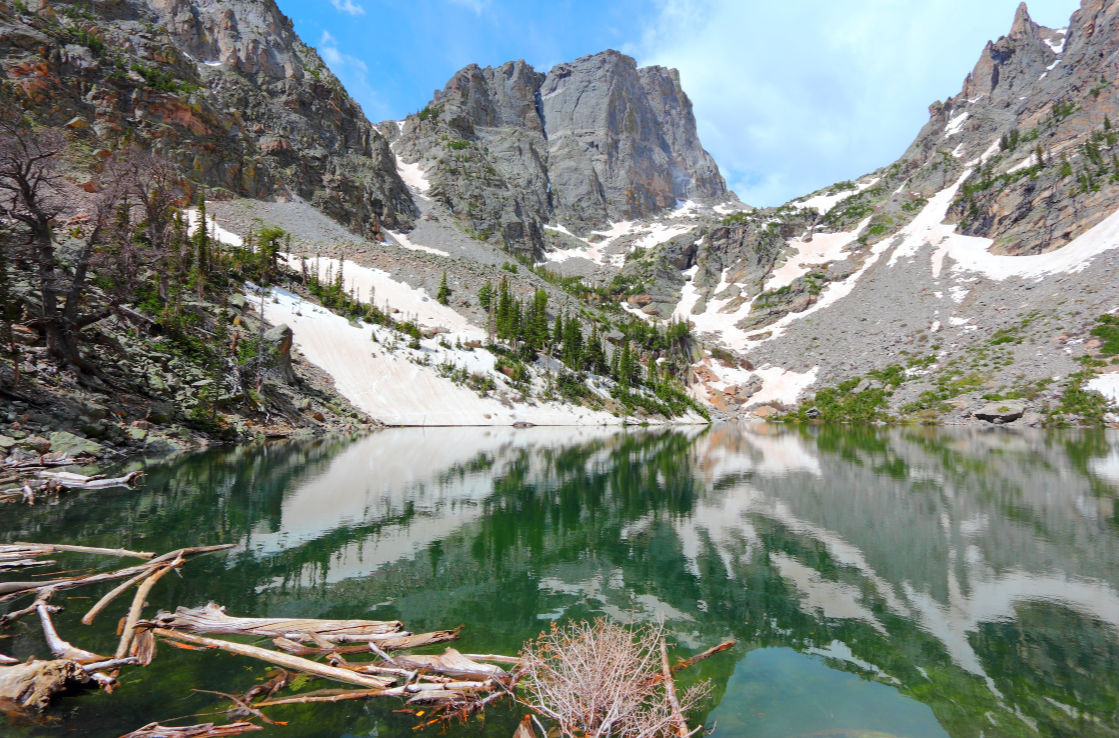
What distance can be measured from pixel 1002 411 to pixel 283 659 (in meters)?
86.7

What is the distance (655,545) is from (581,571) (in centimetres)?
326

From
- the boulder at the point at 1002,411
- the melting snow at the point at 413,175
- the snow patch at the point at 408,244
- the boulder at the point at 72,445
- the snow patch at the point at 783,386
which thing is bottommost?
the boulder at the point at 72,445

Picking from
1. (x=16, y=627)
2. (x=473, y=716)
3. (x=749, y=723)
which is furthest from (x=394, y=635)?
(x=16, y=627)

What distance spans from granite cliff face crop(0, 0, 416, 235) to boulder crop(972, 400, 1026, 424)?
11150cm

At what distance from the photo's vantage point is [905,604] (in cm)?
1060

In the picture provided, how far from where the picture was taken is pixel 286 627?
762 centimetres

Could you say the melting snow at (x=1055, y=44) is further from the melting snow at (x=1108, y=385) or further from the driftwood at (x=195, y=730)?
the driftwood at (x=195, y=730)

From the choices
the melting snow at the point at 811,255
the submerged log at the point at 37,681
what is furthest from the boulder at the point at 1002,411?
the submerged log at the point at 37,681

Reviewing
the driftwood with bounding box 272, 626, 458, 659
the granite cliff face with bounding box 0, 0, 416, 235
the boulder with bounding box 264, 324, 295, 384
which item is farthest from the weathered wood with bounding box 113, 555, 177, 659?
the granite cliff face with bounding box 0, 0, 416, 235

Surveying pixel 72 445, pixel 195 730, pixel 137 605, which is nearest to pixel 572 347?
pixel 72 445

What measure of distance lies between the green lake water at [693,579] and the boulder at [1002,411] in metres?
52.5

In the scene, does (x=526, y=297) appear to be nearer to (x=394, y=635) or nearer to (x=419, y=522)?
(x=419, y=522)

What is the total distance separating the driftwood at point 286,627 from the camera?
732cm

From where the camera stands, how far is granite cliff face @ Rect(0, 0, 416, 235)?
7419cm
